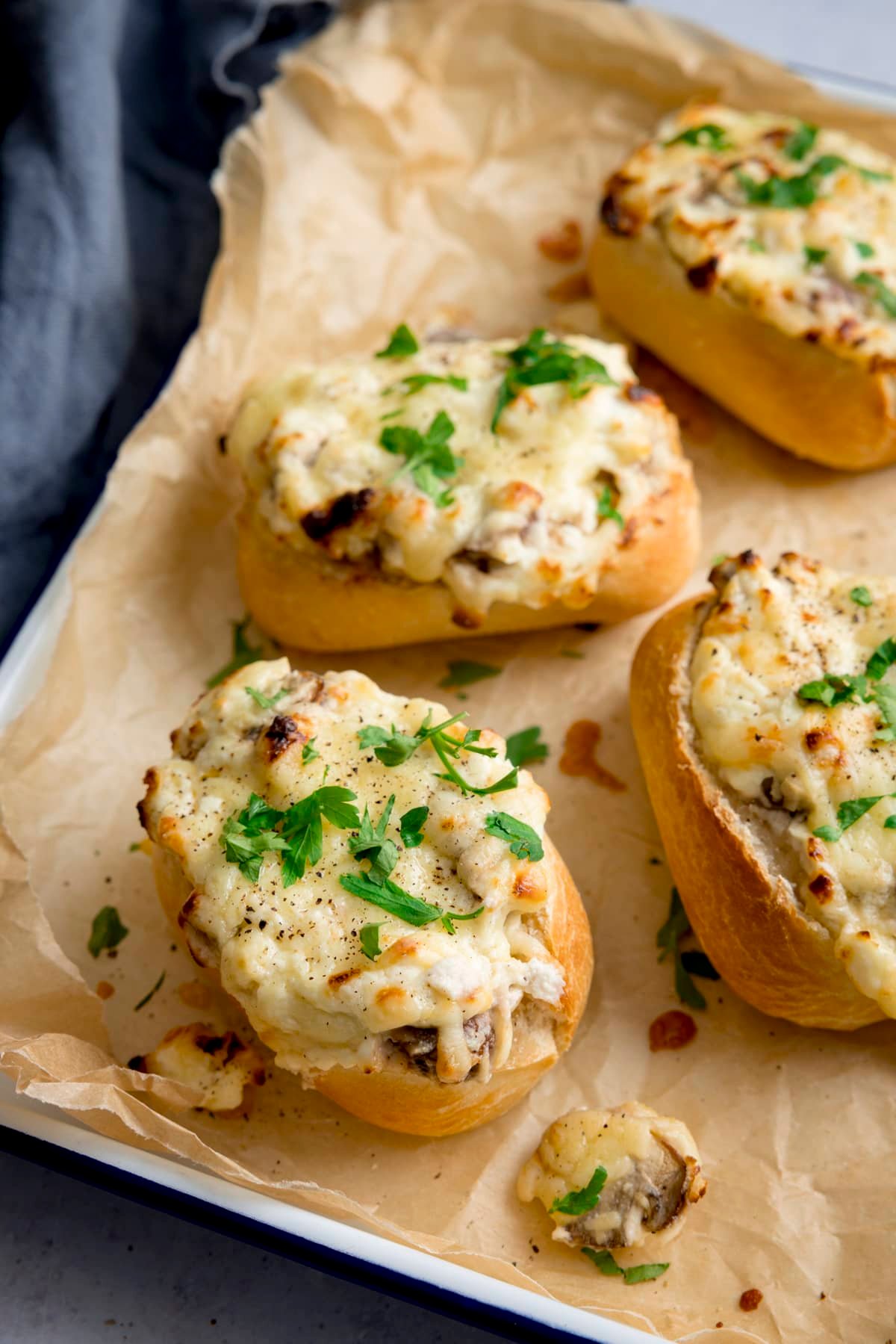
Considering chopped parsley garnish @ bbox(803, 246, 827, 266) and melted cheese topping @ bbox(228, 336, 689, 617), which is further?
chopped parsley garnish @ bbox(803, 246, 827, 266)

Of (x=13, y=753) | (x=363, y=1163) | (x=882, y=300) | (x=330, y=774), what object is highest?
(x=882, y=300)

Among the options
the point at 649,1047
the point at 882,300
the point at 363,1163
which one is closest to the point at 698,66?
the point at 882,300

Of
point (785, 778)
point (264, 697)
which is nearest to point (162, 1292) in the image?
point (264, 697)

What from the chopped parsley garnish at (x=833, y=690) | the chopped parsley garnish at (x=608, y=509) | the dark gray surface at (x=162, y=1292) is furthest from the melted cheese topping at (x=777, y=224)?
the dark gray surface at (x=162, y=1292)

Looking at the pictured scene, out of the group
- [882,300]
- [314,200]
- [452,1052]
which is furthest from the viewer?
[314,200]

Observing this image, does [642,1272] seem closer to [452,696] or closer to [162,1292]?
[162,1292]

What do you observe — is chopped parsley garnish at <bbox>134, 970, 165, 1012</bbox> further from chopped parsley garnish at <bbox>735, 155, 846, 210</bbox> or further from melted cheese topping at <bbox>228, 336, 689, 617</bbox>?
A: chopped parsley garnish at <bbox>735, 155, 846, 210</bbox>

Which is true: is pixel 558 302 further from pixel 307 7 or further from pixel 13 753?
pixel 13 753

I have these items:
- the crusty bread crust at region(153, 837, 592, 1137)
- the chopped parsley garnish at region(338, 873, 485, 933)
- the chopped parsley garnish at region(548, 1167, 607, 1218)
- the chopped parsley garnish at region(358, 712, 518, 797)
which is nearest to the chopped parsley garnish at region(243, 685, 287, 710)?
the chopped parsley garnish at region(358, 712, 518, 797)
